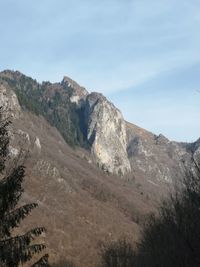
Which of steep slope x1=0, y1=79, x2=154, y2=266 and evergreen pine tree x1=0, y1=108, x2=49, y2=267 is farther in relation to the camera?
steep slope x1=0, y1=79, x2=154, y2=266

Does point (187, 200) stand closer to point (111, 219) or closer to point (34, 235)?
point (34, 235)

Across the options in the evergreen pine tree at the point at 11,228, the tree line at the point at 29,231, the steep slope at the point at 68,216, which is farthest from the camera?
the steep slope at the point at 68,216

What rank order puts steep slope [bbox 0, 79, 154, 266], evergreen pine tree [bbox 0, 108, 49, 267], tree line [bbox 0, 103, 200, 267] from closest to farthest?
tree line [bbox 0, 103, 200, 267] < evergreen pine tree [bbox 0, 108, 49, 267] < steep slope [bbox 0, 79, 154, 266]

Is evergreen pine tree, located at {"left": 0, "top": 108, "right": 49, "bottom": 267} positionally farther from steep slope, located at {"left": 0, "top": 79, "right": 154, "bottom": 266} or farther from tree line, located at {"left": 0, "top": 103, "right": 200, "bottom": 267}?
Answer: steep slope, located at {"left": 0, "top": 79, "right": 154, "bottom": 266}

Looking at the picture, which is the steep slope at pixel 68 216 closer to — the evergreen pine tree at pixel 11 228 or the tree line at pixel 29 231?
the tree line at pixel 29 231

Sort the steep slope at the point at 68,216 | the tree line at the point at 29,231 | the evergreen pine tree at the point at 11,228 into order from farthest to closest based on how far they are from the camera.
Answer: the steep slope at the point at 68,216
the evergreen pine tree at the point at 11,228
the tree line at the point at 29,231

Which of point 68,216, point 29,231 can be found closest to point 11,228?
point 29,231

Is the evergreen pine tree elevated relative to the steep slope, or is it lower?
lower

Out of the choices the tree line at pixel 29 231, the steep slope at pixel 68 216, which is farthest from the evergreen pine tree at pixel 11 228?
the steep slope at pixel 68 216

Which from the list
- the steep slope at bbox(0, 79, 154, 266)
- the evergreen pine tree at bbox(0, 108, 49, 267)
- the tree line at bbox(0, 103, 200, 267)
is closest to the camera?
the tree line at bbox(0, 103, 200, 267)

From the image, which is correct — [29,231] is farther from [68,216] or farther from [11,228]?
[68,216]

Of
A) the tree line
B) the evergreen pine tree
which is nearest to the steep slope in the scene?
the tree line

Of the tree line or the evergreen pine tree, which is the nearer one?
the tree line

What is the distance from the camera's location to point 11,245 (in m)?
22.1
